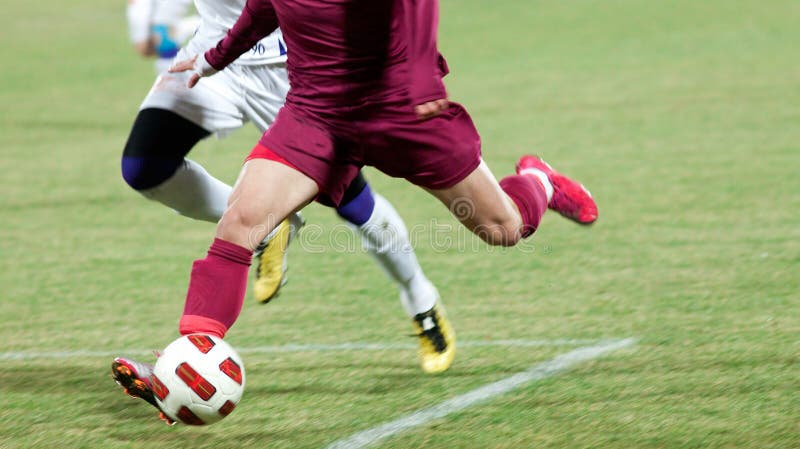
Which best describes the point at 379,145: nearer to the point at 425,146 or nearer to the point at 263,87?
the point at 425,146

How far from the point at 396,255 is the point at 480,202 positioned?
2.27 feet

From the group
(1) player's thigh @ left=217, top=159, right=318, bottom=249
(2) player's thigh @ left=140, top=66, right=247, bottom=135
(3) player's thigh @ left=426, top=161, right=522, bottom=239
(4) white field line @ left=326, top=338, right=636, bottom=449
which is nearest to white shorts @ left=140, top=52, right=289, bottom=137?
(2) player's thigh @ left=140, top=66, right=247, bottom=135

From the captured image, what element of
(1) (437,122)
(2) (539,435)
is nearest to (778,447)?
(2) (539,435)

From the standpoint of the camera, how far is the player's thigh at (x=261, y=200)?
4.14 m

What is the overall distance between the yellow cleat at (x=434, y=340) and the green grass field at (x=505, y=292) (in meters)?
0.06

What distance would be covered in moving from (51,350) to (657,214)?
3935mm

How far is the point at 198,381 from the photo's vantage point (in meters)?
3.95

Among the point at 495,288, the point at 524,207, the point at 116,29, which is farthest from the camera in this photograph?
the point at 116,29

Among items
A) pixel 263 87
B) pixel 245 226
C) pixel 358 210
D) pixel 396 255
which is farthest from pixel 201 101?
pixel 245 226

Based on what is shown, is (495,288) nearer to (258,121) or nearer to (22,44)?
(258,121)

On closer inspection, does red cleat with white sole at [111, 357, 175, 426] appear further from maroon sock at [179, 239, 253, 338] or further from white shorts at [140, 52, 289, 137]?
white shorts at [140, 52, 289, 137]

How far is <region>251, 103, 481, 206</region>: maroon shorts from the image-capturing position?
14.2ft

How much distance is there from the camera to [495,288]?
6.28 m

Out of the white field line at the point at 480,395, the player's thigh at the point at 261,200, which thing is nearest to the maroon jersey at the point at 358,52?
the player's thigh at the point at 261,200
